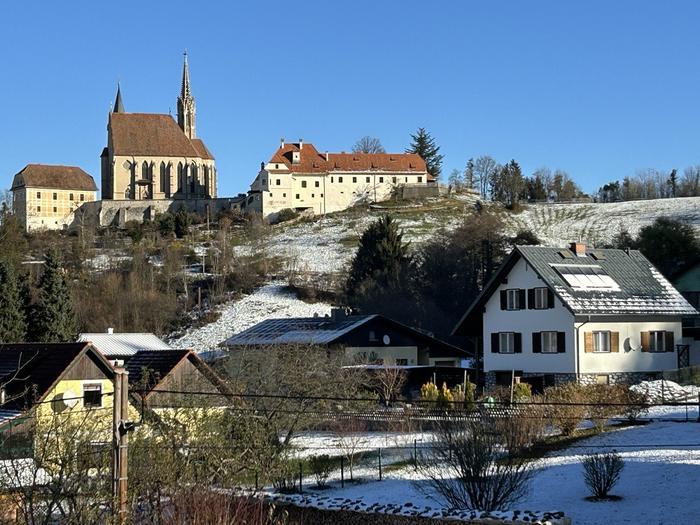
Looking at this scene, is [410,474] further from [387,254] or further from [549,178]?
[549,178]

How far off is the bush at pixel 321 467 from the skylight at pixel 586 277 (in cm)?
1757

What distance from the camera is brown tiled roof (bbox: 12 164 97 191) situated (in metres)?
137

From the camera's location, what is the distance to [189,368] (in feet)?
101

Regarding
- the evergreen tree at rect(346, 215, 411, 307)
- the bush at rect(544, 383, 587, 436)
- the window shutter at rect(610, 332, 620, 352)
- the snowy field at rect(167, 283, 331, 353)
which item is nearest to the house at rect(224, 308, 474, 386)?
the window shutter at rect(610, 332, 620, 352)

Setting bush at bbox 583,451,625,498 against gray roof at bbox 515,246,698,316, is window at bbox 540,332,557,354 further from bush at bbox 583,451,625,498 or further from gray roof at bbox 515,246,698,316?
bush at bbox 583,451,625,498

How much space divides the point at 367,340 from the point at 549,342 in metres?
10.8

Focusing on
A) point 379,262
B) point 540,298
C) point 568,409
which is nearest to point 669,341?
point 540,298

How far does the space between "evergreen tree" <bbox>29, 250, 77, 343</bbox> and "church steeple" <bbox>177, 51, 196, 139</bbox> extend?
279ft

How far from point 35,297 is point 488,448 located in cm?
4575

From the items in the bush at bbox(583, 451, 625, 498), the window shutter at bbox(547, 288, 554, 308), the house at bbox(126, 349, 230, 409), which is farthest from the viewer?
the window shutter at bbox(547, 288, 554, 308)

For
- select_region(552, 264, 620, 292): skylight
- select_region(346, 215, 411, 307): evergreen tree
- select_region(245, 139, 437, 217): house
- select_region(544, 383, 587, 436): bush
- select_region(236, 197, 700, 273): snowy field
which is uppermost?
select_region(245, 139, 437, 217): house

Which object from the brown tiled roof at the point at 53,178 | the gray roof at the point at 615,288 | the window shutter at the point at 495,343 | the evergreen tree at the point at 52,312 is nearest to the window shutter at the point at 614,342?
the gray roof at the point at 615,288

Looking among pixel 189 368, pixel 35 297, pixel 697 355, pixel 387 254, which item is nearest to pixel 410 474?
pixel 189 368

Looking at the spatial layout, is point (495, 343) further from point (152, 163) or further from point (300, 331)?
point (152, 163)
